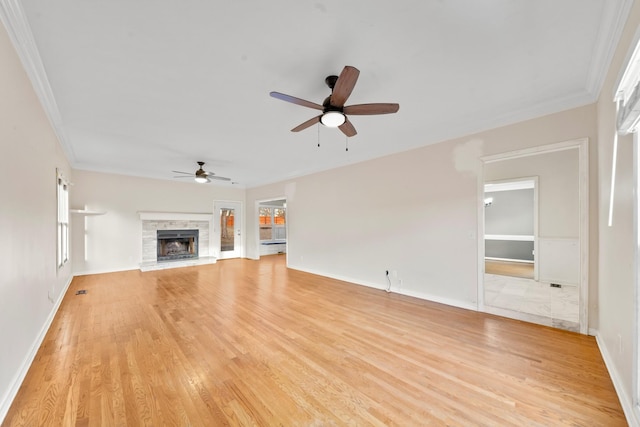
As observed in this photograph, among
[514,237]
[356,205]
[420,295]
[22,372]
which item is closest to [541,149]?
[420,295]

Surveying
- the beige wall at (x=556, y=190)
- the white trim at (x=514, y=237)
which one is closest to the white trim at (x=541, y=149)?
the beige wall at (x=556, y=190)

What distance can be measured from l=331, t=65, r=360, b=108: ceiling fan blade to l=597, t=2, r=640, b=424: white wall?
1.62m

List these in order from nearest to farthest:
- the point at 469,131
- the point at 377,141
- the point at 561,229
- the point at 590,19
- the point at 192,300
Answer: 1. the point at 590,19
2. the point at 469,131
3. the point at 192,300
4. the point at 377,141
5. the point at 561,229

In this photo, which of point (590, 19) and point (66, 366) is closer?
point (590, 19)

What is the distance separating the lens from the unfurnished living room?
65.9 inches

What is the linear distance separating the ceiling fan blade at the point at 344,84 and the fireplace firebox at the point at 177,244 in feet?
22.7

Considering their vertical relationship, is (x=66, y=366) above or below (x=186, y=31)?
below

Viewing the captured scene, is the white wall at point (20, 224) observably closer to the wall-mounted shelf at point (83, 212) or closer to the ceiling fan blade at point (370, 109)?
the ceiling fan blade at point (370, 109)

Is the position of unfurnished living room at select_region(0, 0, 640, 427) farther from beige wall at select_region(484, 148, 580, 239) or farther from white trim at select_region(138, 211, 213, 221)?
white trim at select_region(138, 211, 213, 221)

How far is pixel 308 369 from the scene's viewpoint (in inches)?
84.3

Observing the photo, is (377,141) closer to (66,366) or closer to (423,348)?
(423,348)

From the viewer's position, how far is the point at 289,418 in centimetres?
160

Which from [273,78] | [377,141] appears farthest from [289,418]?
[377,141]

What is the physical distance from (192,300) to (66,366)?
6.13 feet
